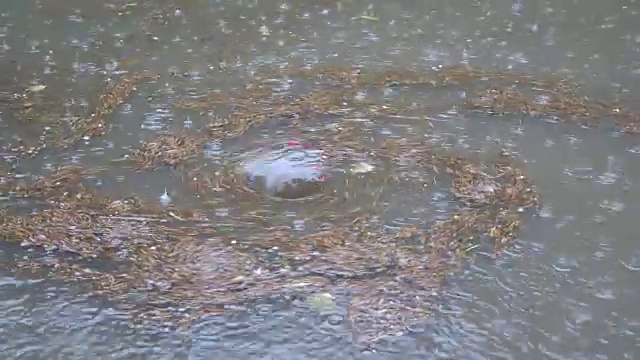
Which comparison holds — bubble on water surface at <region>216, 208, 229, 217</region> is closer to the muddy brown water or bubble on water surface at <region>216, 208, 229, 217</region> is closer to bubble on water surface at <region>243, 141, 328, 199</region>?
the muddy brown water

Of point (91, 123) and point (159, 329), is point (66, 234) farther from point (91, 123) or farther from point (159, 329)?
point (91, 123)

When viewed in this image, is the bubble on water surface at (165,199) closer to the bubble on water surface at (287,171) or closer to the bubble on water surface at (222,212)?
the bubble on water surface at (222,212)

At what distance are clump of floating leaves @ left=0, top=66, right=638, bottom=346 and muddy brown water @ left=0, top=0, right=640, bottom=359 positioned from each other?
7cm

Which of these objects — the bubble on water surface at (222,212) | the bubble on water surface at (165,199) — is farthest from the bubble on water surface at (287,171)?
the bubble on water surface at (165,199)

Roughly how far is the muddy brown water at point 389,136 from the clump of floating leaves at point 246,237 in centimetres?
7

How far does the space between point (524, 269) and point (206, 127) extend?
1693 millimetres

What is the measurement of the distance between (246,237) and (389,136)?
1.00 m

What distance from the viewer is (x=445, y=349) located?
2555mm

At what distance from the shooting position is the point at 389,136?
12.3ft

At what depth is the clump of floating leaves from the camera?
2768mm

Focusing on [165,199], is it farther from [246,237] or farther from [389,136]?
[389,136]

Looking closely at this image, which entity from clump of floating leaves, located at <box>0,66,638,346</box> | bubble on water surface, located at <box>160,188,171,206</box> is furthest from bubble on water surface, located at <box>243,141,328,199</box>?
bubble on water surface, located at <box>160,188,171,206</box>

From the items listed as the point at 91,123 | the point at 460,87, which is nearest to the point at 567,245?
the point at 460,87

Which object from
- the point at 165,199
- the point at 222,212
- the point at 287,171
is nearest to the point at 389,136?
the point at 287,171
